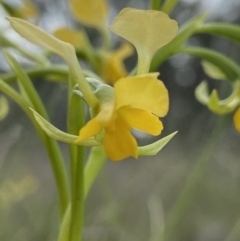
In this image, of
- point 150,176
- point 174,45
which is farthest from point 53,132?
point 150,176

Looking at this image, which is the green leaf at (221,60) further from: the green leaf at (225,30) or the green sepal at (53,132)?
the green sepal at (53,132)

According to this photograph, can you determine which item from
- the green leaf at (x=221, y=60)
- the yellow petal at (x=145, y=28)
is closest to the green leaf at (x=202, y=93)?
the green leaf at (x=221, y=60)

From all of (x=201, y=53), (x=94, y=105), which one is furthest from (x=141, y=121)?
(x=201, y=53)

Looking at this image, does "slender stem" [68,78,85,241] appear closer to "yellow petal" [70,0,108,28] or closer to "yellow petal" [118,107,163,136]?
"yellow petal" [118,107,163,136]

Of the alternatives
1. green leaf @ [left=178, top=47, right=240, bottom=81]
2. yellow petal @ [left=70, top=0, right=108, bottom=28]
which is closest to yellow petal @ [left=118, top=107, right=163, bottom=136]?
green leaf @ [left=178, top=47, right=240, bottom=81]

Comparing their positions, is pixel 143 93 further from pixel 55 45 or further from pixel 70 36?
pixel 70 36

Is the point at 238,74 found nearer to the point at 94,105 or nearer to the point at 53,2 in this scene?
the point at 94,105
